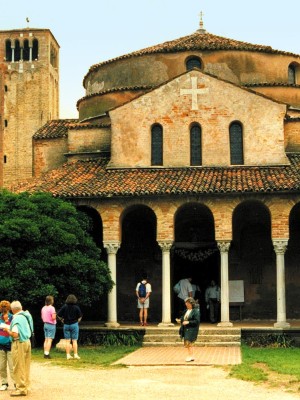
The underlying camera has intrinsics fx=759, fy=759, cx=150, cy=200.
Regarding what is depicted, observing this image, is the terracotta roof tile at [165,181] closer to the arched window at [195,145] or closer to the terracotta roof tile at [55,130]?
the arched window at [195,145]

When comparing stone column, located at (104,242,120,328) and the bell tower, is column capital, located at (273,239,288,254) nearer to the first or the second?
stone column, located at (104,242,120,328)

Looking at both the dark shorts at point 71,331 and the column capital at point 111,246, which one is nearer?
the dark shorts at point 71,331

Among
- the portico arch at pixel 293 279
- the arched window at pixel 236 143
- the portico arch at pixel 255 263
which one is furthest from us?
the portico arch at pixel 255 263

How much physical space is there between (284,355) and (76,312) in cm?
Answer: 610

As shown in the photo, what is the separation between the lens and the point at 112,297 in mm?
27078

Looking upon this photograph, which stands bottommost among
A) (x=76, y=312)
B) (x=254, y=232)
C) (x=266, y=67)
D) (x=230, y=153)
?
(x=76, y=312)

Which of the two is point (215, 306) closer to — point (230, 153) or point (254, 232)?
point (254, 232)

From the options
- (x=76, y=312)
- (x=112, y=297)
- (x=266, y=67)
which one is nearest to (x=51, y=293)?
(x=76, y=312)

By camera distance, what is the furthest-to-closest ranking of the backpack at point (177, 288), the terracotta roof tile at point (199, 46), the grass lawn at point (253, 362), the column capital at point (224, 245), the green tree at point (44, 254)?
the terracotta roof tile at point (199, 46) < the backpack at point (177, 288) < the column capital at point (224, 245) < the green tree at point (44, 254) < the grass lawn at point (253, 362)

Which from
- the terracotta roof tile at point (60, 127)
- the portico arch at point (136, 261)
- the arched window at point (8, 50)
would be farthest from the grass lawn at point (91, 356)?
the arched window at point (8, 50)

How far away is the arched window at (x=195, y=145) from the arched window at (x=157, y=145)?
1.19 metres

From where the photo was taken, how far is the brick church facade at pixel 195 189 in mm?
26531

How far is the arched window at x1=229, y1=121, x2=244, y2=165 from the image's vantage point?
2864 cm

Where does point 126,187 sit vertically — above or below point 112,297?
above
